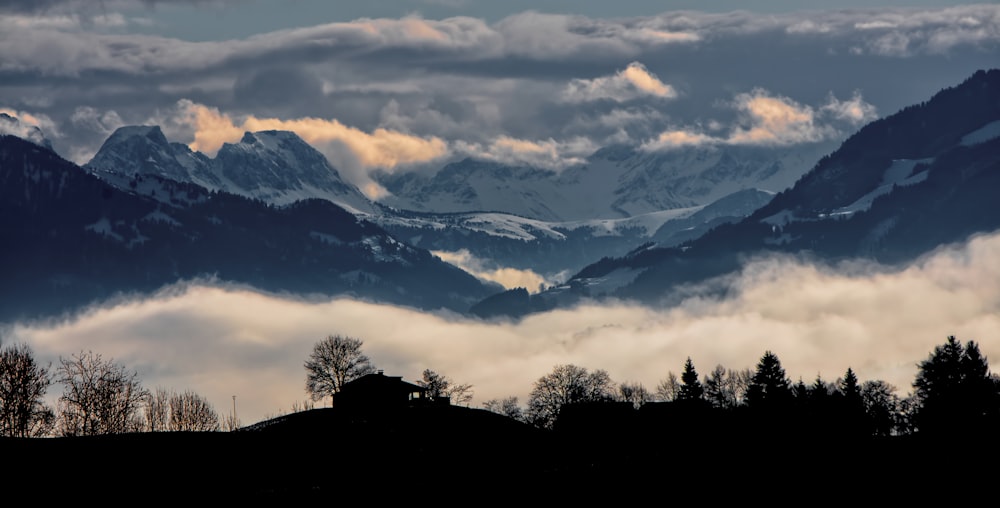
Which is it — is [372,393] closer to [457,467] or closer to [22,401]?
[22,401]

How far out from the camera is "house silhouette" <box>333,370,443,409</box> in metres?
184

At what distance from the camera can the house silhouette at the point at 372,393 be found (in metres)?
184

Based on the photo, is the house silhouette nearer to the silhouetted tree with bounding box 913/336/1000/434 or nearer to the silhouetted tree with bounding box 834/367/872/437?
the silhouetted tree with bounding box 834/367/872/437

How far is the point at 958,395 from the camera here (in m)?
171

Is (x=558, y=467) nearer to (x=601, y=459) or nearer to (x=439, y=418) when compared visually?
(x=601, y=459)

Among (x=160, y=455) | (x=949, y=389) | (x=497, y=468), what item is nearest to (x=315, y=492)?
(x=160, y=455)

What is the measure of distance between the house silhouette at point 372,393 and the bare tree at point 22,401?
3059cm

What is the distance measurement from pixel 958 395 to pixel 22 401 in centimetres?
9436

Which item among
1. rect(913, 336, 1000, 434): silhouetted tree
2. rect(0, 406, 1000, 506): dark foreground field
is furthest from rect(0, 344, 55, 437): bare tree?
rect(913, 336, 1000, 434): silhouetted tree

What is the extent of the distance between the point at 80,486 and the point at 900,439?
78.0m

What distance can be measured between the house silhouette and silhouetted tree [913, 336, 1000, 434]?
180 feet

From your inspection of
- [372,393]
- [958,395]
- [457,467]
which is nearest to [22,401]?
[372,393]

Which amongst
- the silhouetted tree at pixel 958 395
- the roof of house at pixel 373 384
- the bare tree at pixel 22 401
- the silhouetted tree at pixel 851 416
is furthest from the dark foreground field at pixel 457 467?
the bare tree at pixel 22 401

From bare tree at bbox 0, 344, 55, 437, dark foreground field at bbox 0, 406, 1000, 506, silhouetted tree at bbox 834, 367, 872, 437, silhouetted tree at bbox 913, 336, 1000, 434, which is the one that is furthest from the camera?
silhouetted tree at bbox 834, 367, 872, 437
